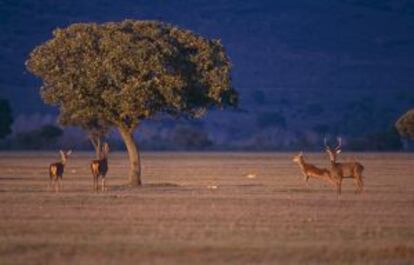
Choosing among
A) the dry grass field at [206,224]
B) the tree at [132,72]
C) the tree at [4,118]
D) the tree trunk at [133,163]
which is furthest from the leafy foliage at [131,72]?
the tree at [4,118]

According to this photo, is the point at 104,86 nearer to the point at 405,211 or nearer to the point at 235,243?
the point at 405,211

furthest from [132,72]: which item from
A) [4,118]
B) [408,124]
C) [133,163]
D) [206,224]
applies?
[4,118]

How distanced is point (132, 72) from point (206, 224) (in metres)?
18.2

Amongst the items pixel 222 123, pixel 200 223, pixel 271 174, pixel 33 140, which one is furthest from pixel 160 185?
pixel 222 123

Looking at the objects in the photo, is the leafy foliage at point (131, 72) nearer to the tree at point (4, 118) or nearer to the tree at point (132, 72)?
the tree at point (132, 72)

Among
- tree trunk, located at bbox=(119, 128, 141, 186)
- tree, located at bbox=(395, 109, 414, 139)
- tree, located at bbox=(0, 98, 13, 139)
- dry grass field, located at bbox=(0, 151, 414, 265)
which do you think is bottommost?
dry grass field, located at bbox=(0, 151, 414, 265)

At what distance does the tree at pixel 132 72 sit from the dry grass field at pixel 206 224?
304 centimetres

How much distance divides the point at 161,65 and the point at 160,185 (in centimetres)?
566

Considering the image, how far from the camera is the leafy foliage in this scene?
48469 mm

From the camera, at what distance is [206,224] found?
31812 millimetres

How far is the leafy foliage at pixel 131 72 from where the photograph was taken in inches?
1908

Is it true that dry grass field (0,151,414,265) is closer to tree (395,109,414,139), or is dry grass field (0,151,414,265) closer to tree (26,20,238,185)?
tree (26,20,238,185)

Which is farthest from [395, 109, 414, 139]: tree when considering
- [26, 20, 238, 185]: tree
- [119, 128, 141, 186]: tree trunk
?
[119, 128, 141, 186]: tree trunk

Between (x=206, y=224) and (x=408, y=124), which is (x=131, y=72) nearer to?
(x=206, y=224)
